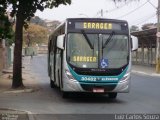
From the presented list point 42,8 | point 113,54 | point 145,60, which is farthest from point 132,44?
point 145,60

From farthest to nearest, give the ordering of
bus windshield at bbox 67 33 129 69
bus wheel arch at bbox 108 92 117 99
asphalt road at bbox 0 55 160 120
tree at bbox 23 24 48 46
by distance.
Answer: tree at bbox 23 24 48 46, bus wheel arch at bbox 108 92 117 99, bus windshield at bbox 67 33 129 69, asphalt road at bbox 0 55 160 120

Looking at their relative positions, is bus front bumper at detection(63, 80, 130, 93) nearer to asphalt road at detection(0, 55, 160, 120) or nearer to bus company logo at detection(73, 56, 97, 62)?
asphalt road at detection(0, 55, 160, 120)

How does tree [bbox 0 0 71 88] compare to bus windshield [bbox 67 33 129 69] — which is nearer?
bus windshield [bbox 67 33 129 69]

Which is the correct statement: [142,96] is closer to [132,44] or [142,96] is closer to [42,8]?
[132,44]

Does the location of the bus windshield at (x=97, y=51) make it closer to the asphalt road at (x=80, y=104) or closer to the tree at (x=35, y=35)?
the asphalt road at (x=80, y=104)

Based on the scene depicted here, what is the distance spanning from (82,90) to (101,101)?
4.02 feet

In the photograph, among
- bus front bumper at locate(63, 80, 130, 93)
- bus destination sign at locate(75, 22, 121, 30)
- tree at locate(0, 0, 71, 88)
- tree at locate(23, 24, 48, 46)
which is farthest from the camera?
tree at locate(23, 24, 48, 46)

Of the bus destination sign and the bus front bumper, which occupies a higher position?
the bus destination sign

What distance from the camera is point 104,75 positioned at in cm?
1686

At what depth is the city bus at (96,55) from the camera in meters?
16.8

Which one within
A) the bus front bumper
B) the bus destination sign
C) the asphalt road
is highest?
the bus destination sign

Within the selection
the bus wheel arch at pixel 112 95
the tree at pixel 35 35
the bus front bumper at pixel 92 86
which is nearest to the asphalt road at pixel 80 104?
the bus wheel arch at pixel 112 95

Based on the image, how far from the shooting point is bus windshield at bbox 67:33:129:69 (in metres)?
16.9

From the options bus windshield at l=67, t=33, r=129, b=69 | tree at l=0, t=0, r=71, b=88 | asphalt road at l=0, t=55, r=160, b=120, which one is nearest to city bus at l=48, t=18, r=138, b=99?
bus windshield at l=67, t=33, r=129, b=69
